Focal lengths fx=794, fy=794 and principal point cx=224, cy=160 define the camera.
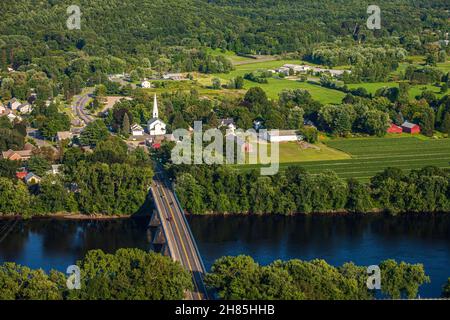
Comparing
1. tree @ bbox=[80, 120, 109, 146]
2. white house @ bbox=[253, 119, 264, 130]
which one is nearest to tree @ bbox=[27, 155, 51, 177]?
tree @ bbox=[80, 120, 109, 146]

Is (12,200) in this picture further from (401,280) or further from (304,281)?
(401,280)

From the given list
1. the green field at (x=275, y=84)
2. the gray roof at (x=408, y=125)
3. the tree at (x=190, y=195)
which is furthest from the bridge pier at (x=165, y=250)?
the green field at (x=275, y=84)

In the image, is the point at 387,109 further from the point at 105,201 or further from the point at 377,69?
the point at 105,201

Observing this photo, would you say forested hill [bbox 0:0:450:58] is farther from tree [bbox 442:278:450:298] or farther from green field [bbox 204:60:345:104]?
tree [bbox 442:278:450:298]

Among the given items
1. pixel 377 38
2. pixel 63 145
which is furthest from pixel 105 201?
pixel 377 38

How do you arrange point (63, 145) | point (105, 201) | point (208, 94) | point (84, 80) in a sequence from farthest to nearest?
1. point (84, 80)
2. point (208, 94)
3. point (63, 145)
4. point (105, 201)

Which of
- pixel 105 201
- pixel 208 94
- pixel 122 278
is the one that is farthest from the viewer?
pixel 208 94
